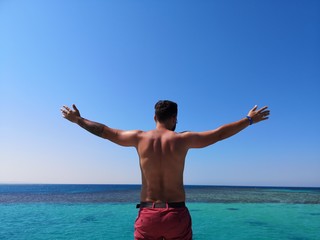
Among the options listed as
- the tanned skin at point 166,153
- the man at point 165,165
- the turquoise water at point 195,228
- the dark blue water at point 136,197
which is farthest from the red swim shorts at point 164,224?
the dark blue water at point 136,197

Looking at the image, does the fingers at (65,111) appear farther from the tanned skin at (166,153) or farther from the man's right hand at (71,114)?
the tanned skin at (166,153)

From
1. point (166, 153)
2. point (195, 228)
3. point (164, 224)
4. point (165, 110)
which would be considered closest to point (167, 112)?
point (165, 110)

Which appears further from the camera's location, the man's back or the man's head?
the man's head

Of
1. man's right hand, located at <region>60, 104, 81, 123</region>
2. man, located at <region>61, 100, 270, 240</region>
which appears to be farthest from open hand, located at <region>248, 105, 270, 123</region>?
man's right hand, located at <region>60, 104, 81, 123</region>

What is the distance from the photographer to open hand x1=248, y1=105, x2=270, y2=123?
10.3 ft

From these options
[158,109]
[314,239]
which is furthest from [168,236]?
[314,239]

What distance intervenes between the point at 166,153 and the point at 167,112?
0.47m

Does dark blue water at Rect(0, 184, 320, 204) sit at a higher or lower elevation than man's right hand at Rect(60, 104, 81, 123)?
lower

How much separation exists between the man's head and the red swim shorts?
36.0 inches

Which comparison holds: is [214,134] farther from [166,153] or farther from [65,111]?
[65,111]

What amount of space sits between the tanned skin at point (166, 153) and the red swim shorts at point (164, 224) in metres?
0.12

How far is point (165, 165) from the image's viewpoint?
2.90 m

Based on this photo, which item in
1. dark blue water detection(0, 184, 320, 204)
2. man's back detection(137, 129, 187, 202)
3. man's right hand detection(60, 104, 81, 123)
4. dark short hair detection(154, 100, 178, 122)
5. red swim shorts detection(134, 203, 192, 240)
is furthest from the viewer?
dark blue water detection(0, 184, 320, 204)

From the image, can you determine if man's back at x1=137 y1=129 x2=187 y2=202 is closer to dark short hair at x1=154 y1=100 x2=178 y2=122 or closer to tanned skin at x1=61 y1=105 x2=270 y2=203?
tanned skin at x1=61 y1=105 x2=270 y2=203
